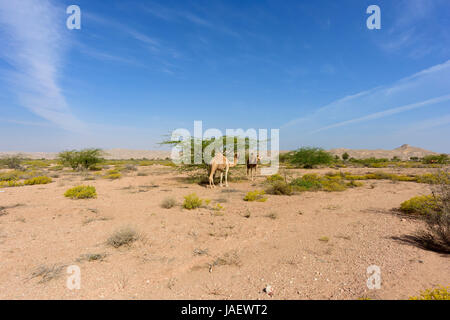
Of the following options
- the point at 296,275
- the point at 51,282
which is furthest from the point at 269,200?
the point at 51,282

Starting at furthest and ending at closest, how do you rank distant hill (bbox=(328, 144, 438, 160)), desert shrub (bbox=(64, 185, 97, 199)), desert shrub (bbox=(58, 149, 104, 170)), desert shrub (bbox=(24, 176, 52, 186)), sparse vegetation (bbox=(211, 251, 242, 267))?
1. distant hill (bbox=(328, 144, 438, 160))
2. desert shrub (bbox=(58, 149, 104, 170))
3. desert shrub (bbox=(24, 176, 52, 186))
4. desert shrub (bbox=(64, 185, 97, 199))
5. sparse vegetation (bbox=(211, 251, 242, 267))

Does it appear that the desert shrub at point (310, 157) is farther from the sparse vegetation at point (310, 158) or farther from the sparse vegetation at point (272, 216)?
the sparse vegetation at point (272, 216)

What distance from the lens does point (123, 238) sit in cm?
457

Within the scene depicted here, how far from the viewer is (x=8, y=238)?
4820 mm

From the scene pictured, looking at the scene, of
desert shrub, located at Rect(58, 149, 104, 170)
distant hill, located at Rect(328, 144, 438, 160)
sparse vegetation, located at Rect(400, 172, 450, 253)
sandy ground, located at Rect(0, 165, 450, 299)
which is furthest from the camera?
distant hill, located at Rect(328, 144, 438, 160)

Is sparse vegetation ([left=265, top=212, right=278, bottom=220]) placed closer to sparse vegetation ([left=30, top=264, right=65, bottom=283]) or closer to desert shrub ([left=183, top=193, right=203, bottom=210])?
desert shrub ([left=183, top=193, right=203, bottom=210])

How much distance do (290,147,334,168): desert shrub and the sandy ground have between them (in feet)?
67.8

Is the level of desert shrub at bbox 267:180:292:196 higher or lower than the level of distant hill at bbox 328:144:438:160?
lower

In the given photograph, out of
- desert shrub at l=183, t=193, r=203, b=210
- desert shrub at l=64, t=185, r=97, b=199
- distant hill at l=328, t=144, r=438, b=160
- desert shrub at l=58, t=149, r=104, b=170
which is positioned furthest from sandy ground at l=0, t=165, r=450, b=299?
distant hill at l=328, t=144, r=438, b=160

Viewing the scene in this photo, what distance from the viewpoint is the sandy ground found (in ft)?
9.68

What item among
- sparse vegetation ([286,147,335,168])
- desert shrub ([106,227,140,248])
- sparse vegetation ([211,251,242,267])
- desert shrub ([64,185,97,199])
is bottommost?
sparse vegetation ([211,251,242,267])

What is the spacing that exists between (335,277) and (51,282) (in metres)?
4.26

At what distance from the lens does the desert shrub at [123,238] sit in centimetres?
450

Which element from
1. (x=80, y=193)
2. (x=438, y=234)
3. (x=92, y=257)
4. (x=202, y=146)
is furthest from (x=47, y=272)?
(x=202, y=146)
